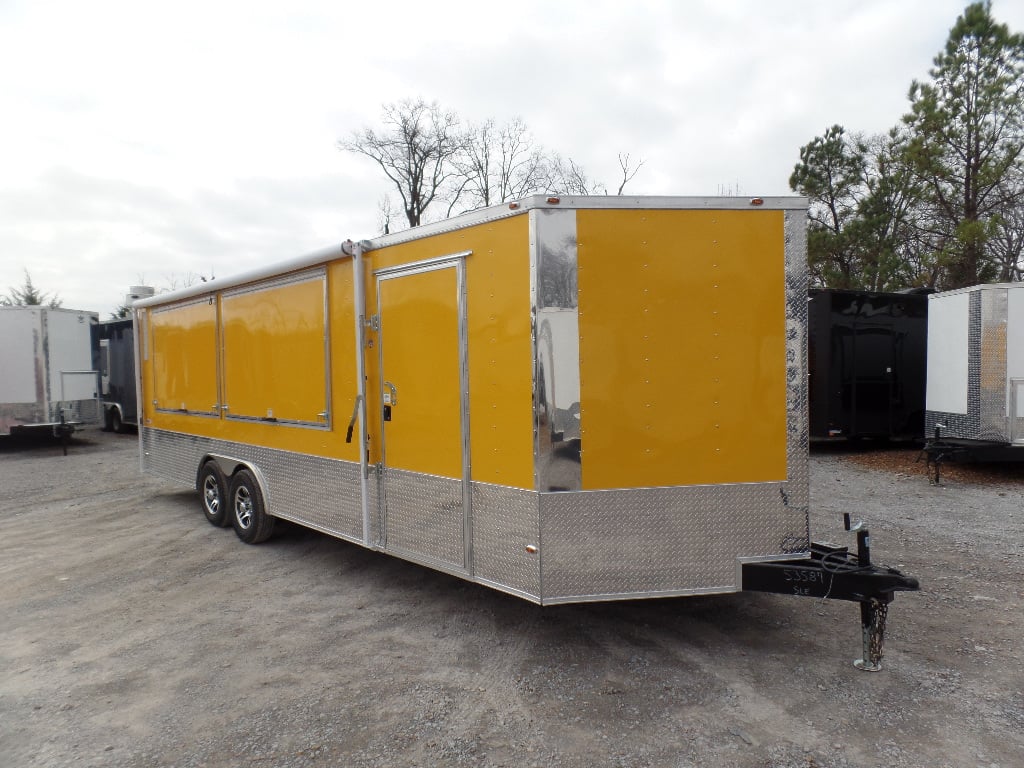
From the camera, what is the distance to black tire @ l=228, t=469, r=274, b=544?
20.2 ft

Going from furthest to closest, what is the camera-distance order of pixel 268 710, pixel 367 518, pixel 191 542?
pixel 191 542 → pixel 367 518 → pixel 268 710

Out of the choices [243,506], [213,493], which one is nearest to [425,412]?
[243,506]

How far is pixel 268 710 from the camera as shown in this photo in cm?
338

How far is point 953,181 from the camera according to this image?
15.9 meters

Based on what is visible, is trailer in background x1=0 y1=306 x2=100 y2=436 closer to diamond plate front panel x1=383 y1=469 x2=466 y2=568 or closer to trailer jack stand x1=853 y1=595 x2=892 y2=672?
diamond plate front panel x1=383 y1=469 x2=466 y2=568

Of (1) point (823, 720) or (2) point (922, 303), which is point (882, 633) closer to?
Answer: (1) point (823, 720)

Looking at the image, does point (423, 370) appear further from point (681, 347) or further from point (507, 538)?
point (681, 347)

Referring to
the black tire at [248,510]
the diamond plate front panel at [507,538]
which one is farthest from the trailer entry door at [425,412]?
the black tire at [248,510]

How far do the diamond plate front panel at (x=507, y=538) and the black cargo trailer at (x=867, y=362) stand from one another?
9.28 m

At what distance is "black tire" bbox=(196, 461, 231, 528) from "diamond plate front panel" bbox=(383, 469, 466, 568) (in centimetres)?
301

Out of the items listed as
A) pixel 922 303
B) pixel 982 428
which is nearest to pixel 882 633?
pixel 982 428

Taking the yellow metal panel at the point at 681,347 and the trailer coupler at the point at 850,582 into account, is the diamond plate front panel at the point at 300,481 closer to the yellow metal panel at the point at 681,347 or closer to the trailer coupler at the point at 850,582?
the yellow metal panel at the point at 681,347

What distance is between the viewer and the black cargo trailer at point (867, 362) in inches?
447

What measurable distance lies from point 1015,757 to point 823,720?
751 millimetres
